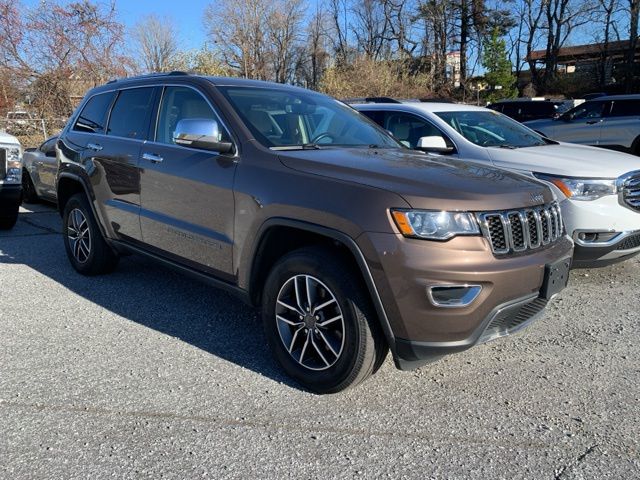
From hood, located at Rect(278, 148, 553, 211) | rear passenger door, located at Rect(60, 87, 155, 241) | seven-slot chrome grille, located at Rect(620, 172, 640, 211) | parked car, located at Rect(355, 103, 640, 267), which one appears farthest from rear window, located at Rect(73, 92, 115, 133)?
seven-slot chrome grille, located at Rect(620, 172, 640, 211)

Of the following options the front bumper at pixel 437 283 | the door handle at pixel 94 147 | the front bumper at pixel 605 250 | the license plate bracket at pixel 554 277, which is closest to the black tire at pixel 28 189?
the door handle at pixel 94 147

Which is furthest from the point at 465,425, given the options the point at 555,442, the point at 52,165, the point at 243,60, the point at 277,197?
the point at 243,60

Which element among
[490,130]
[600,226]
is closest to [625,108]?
[490,130]

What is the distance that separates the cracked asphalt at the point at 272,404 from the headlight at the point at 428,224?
1.00 m

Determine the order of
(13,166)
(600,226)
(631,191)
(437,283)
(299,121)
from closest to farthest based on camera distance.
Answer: (437,283), (299,121), (600,226), (631,191), (13,166)

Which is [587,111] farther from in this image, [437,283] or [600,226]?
[437,283]

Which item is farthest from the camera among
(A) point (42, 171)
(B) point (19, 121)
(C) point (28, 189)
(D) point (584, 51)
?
(D) point (584, 51)

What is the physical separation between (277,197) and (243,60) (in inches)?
1678

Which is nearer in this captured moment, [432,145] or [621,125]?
[432,145]

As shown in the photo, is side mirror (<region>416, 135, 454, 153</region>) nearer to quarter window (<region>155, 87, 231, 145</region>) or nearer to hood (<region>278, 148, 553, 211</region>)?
hood (<region>278, 148, 553, 211</region>)

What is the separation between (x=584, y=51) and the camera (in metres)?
53.3

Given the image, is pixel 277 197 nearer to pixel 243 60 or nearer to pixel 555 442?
pixel 555 442

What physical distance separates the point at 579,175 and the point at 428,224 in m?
2.89

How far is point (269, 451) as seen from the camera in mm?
2738
